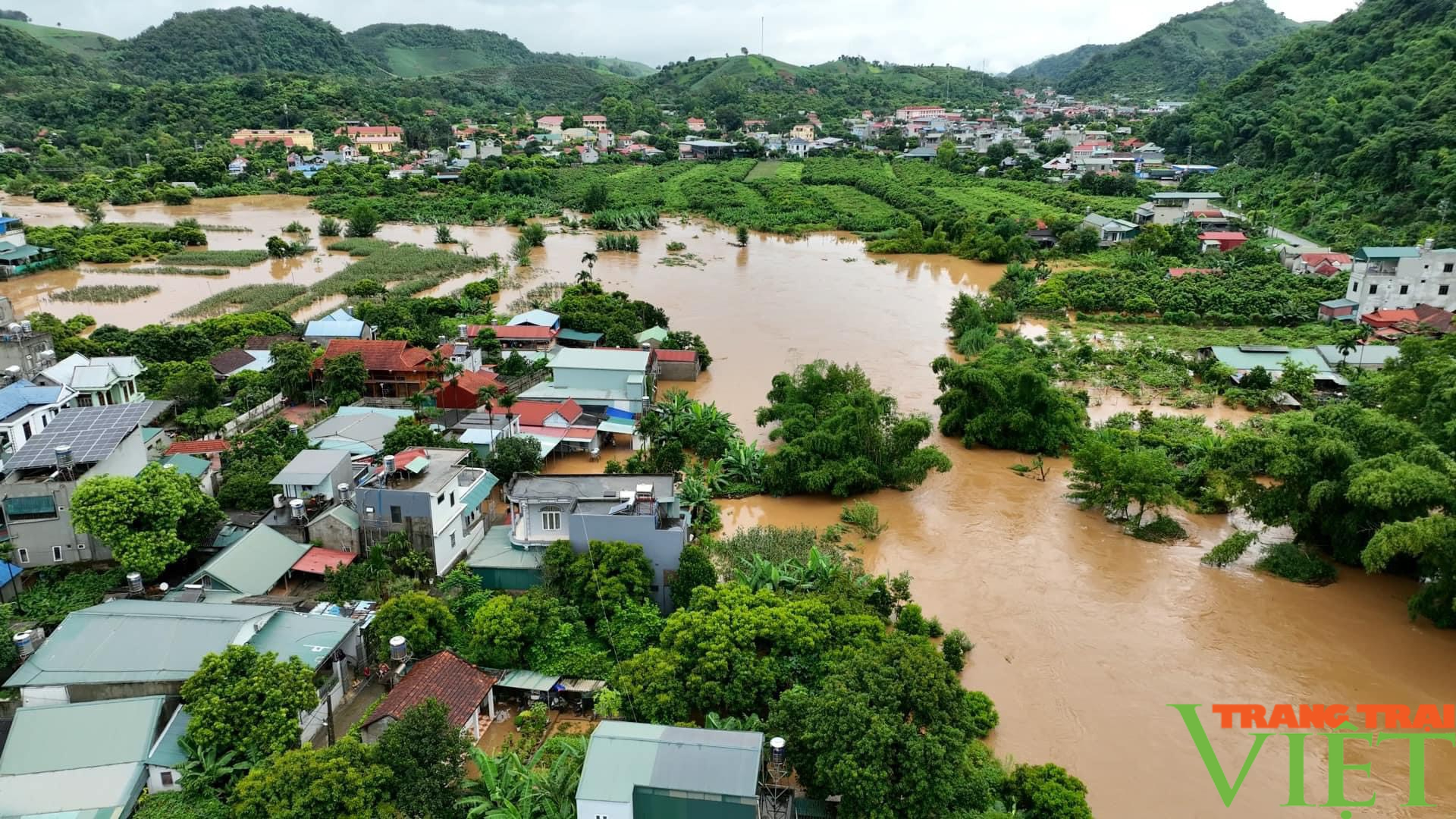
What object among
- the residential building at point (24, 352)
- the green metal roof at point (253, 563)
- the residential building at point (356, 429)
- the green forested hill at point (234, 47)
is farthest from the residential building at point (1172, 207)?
the green forested hill at point (234, 47)

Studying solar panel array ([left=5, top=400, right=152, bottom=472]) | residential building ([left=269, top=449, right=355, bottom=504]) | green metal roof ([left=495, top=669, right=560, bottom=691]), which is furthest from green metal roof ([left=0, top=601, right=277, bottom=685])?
solar panel array ([left=5, top=400, right=152, bottom=472])

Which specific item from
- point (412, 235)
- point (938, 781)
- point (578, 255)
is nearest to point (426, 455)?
point (938, 781)

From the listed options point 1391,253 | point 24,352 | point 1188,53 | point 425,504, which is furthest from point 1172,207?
point 1188,53

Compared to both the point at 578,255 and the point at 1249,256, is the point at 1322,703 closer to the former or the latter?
the point at 1249,256

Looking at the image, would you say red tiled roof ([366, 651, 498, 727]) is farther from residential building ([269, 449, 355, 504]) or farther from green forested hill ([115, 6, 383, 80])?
green forested hill ([115, 6, 383, 80])

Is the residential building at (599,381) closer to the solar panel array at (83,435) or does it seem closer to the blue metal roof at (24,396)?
the solar panel array at (83,435)

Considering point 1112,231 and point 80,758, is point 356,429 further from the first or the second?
point 1112,231
